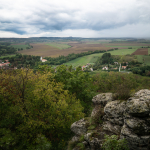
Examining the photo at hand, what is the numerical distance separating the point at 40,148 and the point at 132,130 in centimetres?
957

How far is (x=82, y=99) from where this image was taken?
21.9m

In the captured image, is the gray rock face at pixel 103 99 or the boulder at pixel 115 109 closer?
the boulder at pixel 115 109

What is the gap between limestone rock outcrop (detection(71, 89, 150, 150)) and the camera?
7668 mm

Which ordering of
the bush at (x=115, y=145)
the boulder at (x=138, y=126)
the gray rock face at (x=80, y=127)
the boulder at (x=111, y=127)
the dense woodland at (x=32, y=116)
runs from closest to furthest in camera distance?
the bush at (x=115, y=145) < the boulder at (x=138, y=126) < the boulder at (x=111, y=127) < the gray rock face at (x=80, y=127) < the dense woodland at (x=32, y=116)

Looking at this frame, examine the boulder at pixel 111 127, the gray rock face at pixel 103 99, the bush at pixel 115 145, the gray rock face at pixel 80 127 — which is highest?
the gray rock face at pixel 103 99

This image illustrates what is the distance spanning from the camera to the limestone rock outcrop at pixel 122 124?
767 cm

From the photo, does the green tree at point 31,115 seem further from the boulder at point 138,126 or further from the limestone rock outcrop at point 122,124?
the boulder at point 138,126

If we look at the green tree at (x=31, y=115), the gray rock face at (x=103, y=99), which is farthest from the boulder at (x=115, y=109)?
the green tree at (x=31, y=115)

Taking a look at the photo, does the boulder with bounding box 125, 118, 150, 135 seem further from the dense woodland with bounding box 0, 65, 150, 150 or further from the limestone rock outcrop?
the dense woodland with bounding box 0, 65, 150, 150

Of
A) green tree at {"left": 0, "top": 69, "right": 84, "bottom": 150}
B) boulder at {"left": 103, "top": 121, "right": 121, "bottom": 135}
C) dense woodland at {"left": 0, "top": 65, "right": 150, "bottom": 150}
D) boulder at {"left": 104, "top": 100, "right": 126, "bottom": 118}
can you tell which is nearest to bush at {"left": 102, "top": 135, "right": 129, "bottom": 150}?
boulder at {"left": 103, "top": 121, "right": 121, "bottom": 135}

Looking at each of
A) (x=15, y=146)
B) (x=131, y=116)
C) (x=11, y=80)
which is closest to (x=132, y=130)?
(x=131, y=116)

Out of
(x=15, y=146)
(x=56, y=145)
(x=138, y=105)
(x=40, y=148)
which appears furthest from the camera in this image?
(x=56, y=145)

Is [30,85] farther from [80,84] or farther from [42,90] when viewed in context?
[80,84]

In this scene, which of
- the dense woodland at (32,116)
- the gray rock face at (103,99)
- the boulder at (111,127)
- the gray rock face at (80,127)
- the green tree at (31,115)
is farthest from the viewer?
the gray rock face at (103,99)
